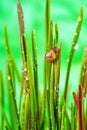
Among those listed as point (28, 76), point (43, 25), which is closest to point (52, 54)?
point (28, 76)

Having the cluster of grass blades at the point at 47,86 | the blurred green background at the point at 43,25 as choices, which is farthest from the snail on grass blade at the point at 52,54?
the blurred green background at the point at 43,25

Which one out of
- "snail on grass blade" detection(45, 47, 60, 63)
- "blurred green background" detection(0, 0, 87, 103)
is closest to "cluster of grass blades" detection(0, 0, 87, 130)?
"snail on grass blade" detection(45, 47, 60, 63)

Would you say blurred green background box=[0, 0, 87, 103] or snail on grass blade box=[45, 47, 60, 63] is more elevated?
snail on grass blade box=[45, 47, 60, 63]

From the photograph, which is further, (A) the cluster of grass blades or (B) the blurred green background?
(B) the blurred green background

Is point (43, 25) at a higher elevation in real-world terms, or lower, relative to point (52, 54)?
lower

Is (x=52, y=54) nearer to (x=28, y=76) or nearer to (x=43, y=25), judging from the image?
(x=28, y=76)

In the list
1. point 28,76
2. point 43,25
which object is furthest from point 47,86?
point 43,25

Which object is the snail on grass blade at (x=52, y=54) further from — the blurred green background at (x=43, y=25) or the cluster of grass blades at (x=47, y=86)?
the blurred green background at (x=43, y=25)

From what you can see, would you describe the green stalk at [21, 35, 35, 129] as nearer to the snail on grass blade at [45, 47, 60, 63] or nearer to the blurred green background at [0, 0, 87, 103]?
the snail on grass blade at [45, 47, 60, 63]

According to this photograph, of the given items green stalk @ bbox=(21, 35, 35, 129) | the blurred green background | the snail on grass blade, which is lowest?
the blurred green background

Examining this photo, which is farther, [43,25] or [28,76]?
[43,25]

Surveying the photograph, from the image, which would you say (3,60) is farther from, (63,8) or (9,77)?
(9,77)
